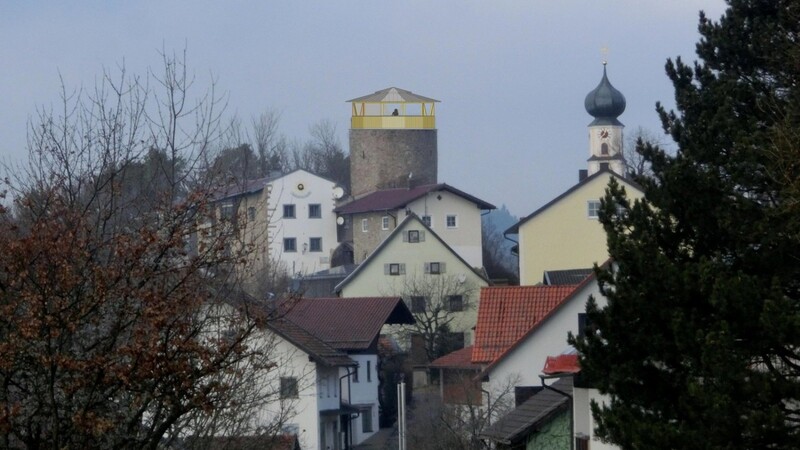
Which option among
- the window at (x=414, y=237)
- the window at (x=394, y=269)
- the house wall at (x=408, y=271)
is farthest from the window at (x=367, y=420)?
the window at (x=414, y=237)

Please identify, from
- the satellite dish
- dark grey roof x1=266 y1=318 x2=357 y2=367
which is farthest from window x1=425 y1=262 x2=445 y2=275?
dark grey roof x1=266 y1=318 x2=357 y2=367

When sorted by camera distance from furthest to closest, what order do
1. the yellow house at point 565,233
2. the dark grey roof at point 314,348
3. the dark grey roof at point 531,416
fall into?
the yellow house at point 565,233
the dark grey roof at point 314,348
the dark grey roof at point 531,416

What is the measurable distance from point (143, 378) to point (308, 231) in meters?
72.8

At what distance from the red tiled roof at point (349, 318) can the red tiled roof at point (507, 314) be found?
11.0m

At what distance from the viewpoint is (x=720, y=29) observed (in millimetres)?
15258

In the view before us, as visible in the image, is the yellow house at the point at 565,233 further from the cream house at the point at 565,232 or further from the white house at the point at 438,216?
the white house at the point at 438,216

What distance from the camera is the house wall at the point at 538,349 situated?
3098 cm

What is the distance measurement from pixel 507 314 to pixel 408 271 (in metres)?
28.6

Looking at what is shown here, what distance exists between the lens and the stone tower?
287 ft

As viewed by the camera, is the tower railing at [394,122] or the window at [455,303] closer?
the window at [455,303]

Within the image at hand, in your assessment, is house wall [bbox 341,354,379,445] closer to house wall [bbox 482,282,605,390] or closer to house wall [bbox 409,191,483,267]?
house wall [bbox 482,282,605,390]

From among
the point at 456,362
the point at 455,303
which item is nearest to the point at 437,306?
the point at 455,303

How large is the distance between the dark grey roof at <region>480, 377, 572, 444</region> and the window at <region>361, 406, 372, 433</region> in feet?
69.5

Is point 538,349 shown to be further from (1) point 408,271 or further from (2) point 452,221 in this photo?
(2) point 452,221
